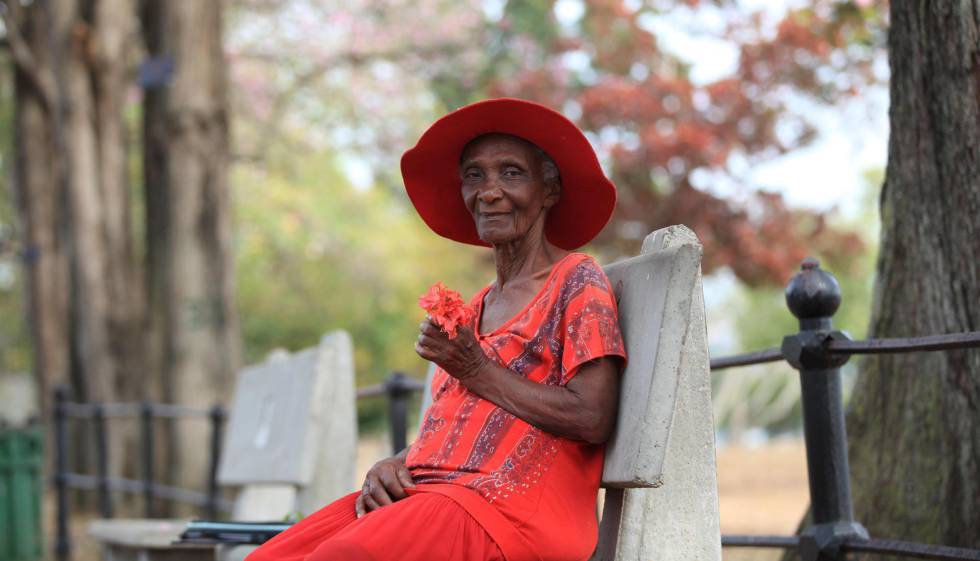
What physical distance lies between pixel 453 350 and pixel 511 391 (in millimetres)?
168

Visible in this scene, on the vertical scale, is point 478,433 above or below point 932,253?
below

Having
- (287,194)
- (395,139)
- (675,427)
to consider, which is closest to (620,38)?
(395,139)

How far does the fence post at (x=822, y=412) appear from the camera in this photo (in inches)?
161

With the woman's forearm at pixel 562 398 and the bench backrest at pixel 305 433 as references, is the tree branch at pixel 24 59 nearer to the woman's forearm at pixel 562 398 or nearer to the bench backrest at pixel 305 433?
the bench backrest at pixel 305 433

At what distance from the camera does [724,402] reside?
33.8 m

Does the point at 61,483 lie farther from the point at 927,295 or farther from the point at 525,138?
the point at 525,138

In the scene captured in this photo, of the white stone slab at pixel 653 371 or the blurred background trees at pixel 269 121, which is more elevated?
the blurred background trees at pixel 269 121

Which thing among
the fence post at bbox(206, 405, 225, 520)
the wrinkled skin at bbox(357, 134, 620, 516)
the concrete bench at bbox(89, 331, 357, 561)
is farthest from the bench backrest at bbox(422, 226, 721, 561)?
the fence post at bbox(206, 405, 225, 520)

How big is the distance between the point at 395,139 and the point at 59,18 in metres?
9.81

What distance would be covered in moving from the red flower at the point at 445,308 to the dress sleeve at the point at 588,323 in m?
0.25

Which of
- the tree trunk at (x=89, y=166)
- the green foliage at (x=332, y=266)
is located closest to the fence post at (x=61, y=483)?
the tree trunk at (x=89, y=166)

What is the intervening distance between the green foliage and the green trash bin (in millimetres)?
15561

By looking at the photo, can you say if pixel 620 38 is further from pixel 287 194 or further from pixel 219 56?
pixel 287 194

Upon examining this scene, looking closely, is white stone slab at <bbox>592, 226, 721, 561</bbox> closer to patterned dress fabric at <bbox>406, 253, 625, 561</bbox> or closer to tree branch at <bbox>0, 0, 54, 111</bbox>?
patterned dress fabric at <bbox>406, 253, 625, 561</bbox>
